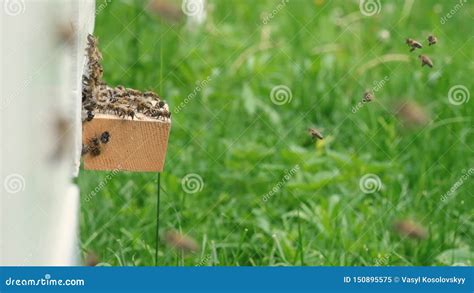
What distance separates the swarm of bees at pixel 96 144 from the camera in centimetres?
304

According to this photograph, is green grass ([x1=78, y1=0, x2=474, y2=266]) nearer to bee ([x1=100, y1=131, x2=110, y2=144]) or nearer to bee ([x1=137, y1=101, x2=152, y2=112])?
bee ([x1=137, y1=101, x2=152, y2=112])

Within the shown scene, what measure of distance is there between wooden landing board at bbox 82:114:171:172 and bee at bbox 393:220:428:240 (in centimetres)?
142

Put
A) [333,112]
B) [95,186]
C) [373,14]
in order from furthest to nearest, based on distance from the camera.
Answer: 1. [373,14]
2. [333,112]
3. [95,186]

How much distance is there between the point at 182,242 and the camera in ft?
12.8

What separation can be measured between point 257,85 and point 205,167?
2.90ft

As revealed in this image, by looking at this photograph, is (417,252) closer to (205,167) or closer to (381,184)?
(381,184)

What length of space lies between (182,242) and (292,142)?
121 centimetres

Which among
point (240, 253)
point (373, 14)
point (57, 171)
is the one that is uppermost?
point (373, 14)

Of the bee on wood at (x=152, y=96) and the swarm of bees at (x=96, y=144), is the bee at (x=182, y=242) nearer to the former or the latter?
the bee on wood at (x=152, y=96)

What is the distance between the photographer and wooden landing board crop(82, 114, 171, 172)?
304 cm

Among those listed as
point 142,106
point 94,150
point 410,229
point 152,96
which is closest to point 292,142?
point 410,229

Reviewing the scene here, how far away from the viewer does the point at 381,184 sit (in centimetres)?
449

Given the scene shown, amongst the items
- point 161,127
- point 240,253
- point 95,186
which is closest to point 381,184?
point 240,253

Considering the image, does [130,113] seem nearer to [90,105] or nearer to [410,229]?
[90,105]
